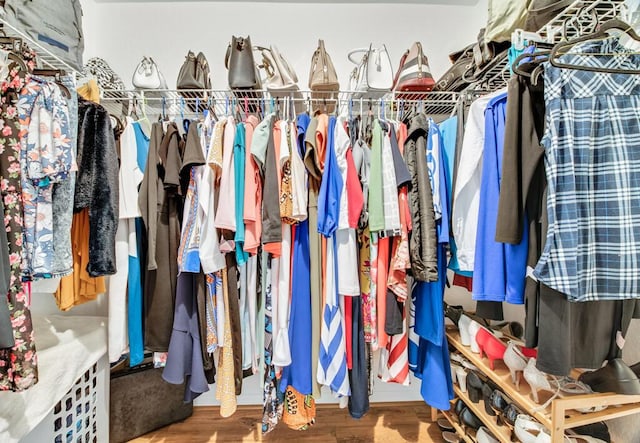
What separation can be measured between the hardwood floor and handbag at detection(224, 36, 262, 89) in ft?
5.78

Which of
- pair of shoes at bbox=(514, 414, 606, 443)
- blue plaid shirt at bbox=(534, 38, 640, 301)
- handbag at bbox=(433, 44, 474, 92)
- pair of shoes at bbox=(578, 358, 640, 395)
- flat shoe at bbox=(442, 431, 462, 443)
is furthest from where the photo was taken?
flat shoe at bbox=(442, 431, 462, 443)

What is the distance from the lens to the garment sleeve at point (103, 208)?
1.00m

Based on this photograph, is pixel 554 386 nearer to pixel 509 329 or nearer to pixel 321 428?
pixel 509 329

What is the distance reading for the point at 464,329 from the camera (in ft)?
4.34

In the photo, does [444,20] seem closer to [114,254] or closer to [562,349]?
[562,349]

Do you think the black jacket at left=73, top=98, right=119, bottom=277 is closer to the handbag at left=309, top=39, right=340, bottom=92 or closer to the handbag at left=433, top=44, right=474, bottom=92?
the handbag at left=309, top=39, right=340, bottom=92

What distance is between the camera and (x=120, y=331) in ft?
3.71

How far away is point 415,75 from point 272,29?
95cm

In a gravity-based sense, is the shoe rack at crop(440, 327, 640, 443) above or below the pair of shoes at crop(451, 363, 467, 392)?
above

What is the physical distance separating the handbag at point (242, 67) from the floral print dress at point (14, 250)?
0.73 meters

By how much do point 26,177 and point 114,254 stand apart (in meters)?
0.36

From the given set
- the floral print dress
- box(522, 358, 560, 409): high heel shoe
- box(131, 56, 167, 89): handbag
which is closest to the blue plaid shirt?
box(522, 358, 560, 409): high heel shoe

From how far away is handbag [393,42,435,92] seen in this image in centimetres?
130

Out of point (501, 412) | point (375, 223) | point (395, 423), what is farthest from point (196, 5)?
point (395, 423)
